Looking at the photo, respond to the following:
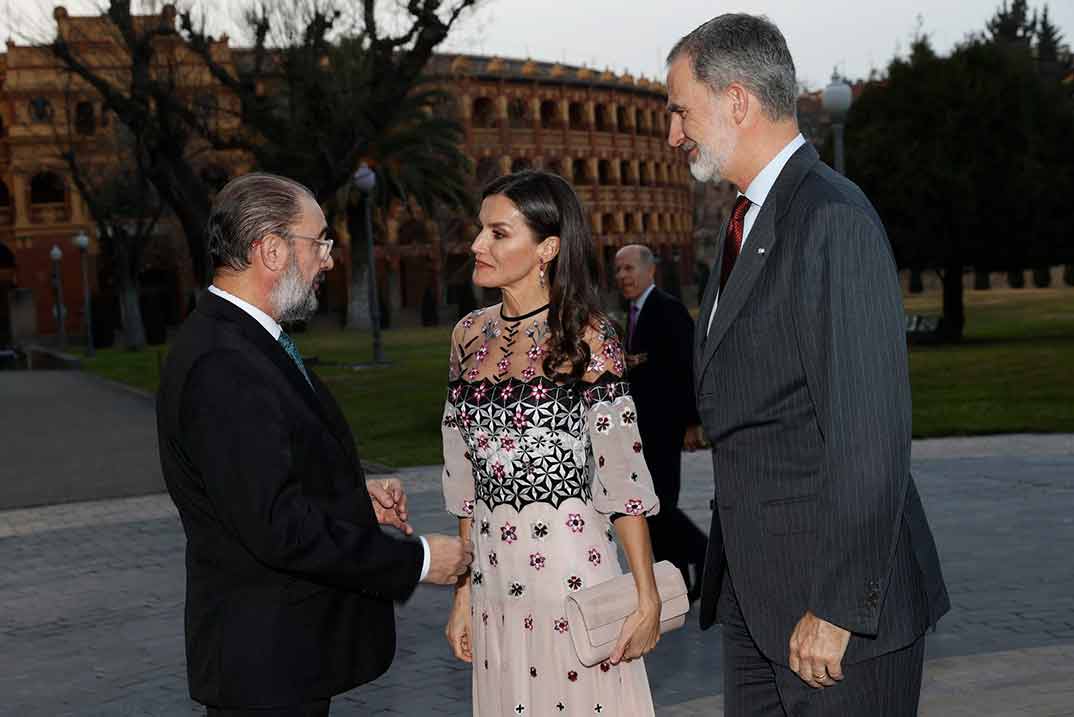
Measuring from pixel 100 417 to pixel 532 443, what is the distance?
21055 mm

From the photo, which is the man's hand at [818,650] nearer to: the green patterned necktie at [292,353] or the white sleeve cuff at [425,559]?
the white sleeve cuff at [425,559]

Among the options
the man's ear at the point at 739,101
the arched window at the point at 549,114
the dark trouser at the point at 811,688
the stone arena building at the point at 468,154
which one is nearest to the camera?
the dark trouser at the point at 811,688

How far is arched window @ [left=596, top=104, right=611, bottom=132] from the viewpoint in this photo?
89188 mm

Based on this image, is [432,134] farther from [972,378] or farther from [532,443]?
[532,443]

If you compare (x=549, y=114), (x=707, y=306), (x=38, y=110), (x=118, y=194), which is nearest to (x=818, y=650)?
(x=707, y=306)

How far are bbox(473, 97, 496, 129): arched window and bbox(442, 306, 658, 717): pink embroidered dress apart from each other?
256 ft

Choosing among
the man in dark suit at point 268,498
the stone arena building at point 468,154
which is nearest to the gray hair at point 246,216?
the man in dark suit at point 268,498

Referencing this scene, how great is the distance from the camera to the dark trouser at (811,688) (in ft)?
9.41

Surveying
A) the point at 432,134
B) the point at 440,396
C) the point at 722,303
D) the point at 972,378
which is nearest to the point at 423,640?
the point at 722,303

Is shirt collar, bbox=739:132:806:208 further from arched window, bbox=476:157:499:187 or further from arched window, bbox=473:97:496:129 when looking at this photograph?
arched window, bbox=473:97:496:129

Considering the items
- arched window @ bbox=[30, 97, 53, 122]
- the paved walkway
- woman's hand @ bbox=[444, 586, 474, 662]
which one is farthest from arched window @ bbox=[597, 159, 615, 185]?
woman's hand @ bbox=[444, 586, 474, 662]

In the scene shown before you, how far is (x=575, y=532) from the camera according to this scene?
3.84 meters

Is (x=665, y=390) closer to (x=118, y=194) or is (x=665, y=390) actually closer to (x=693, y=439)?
(x=693, y=439)

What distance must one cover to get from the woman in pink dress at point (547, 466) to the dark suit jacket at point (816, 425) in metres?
0.72
